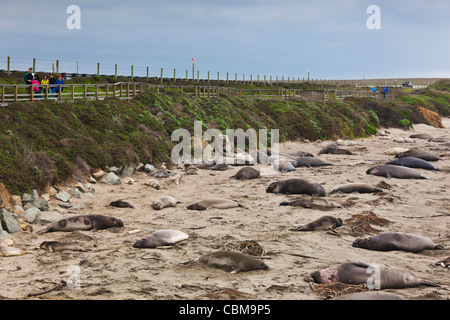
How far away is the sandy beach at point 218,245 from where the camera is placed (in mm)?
8203

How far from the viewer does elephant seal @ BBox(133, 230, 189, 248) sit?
10.9 m

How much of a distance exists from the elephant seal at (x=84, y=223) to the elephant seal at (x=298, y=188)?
613 cm

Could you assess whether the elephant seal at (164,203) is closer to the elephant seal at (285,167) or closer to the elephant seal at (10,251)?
the elephant seal at (10,251)

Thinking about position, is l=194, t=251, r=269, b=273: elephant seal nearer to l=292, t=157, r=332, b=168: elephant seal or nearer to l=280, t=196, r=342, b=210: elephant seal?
l=280, t=196, r=342, b=210: elephant seal

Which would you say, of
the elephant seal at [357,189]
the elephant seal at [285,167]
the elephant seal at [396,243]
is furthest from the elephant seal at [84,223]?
the elephant seal at [285,167]

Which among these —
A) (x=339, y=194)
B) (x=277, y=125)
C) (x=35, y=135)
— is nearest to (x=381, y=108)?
(x=277, y=125)

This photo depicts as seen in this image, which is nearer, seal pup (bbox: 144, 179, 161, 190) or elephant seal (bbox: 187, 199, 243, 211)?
elephant seal (bbox: 187, 199, 243, 211)

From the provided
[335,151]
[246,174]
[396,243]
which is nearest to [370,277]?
[396,243]

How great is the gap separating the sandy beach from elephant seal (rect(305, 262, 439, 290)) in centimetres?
15

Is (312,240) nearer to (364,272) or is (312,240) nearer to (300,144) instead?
(364,272)

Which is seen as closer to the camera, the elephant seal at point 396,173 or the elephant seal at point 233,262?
the elephant seal at point 233,262

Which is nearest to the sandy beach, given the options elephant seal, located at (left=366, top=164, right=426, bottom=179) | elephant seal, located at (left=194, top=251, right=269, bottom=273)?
elephant seal, located at (left=194, top=251, right=269, bottom=273)

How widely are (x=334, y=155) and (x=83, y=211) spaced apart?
16.9m

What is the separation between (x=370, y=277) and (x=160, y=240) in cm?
462
